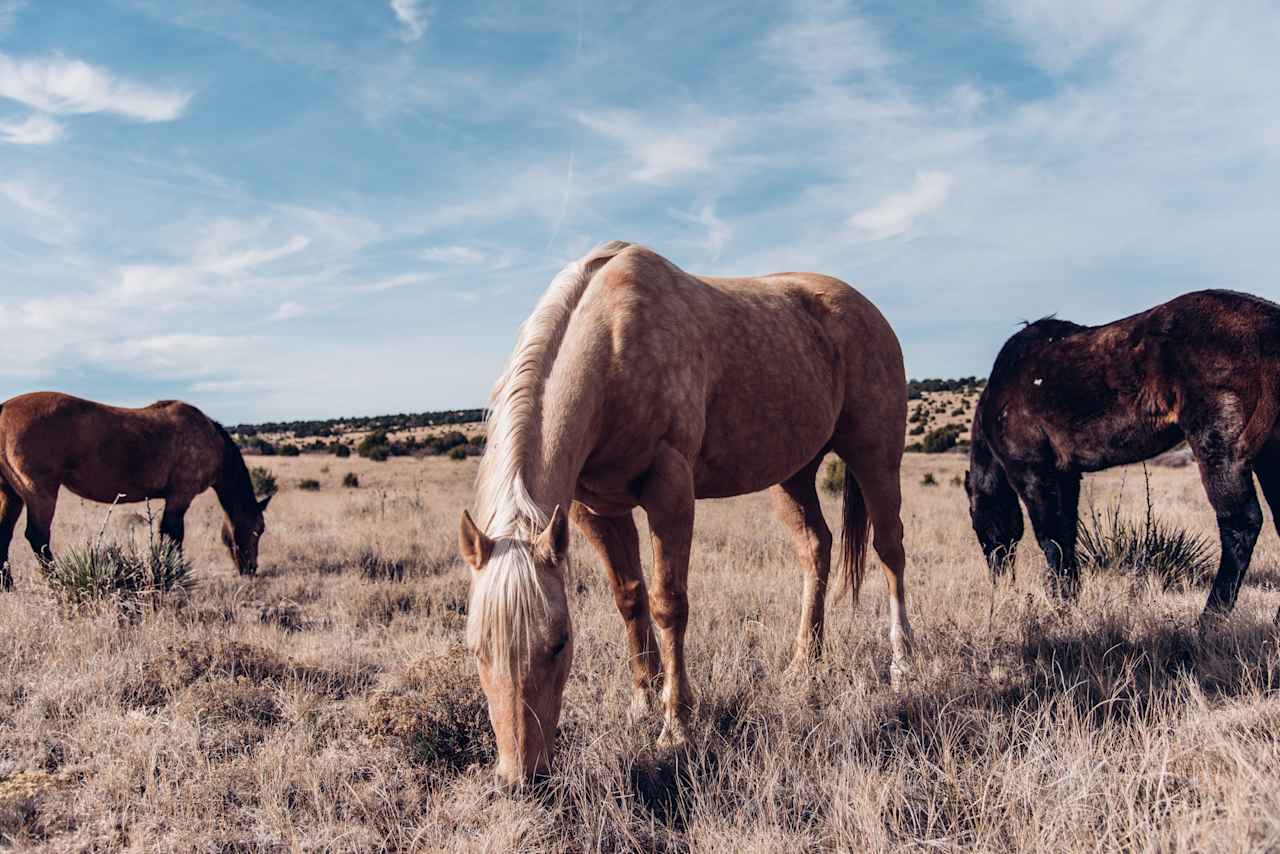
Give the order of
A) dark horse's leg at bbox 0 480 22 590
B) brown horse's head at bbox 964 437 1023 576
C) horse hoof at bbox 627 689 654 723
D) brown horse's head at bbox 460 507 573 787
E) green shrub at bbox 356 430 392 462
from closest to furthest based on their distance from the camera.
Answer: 1. brown horse's head at bbox 460 507 573 787
2. horse hoof at bbox 627 689 654 723
3. brown horse's head at bbox 964 437 1023 576
4. dark horse's leg at bbox 0 480 22 590
5. green shrub at bbox 356 430 392 462

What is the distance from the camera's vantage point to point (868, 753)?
347cm

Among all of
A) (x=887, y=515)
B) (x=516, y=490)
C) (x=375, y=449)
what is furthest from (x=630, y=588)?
(x=375, y=449)

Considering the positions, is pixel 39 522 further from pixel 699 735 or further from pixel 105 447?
pixel 699 735

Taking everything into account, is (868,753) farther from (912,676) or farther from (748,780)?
(912,676)

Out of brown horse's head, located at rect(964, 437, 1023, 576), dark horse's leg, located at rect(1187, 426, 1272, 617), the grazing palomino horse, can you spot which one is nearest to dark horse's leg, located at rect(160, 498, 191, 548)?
the grazing palomino horse

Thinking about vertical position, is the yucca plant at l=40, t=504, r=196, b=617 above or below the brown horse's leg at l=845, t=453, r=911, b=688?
below

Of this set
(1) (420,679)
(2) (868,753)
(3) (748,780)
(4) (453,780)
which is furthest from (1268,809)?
(1) (420,679)

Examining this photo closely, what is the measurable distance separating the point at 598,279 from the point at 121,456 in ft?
25.2

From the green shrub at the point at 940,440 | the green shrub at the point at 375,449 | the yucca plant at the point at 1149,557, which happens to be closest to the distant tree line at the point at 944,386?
the green shrub at the point at 940,440

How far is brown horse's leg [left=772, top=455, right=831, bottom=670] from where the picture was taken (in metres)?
5.54

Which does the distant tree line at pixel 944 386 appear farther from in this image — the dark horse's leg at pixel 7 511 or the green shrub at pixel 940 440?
the dark horse's leg at pixel 7 511

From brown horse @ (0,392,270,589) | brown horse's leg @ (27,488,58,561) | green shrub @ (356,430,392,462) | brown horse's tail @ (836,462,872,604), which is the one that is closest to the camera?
brown horse's tail @ (836,462,872,604)

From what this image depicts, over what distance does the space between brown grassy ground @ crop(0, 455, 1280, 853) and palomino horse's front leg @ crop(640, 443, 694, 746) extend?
0.71ft

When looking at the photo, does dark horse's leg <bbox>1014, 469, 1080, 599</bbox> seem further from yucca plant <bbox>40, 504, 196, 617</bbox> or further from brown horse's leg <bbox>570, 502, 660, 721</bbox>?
yucca plant <bbox>40, 504, 196, 617</bbox>
